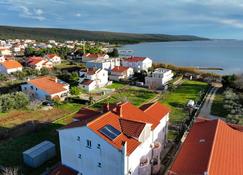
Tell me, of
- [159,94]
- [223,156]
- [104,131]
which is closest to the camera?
[223,156]

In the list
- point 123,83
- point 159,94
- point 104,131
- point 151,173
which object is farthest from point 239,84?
point 104,131

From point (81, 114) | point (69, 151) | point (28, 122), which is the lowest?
point (28, 122)

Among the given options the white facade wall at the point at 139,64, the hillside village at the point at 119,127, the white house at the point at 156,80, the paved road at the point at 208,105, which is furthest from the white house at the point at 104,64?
the paved road at the point at 208,105

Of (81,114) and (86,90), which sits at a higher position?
(81,114)

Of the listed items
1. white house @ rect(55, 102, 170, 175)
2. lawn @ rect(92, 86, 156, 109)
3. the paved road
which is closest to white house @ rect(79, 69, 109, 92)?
lawn @ rect(92, 86, 156, 109)

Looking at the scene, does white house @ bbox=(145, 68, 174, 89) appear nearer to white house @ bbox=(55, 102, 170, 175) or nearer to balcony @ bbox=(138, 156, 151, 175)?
white house @ bbox=(55, 102, 170, 175)

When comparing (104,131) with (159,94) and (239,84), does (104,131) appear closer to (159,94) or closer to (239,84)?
(159,94)

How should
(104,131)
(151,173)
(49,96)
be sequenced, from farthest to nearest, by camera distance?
1. (49,96)
2. (151,173)
3. (104,131)
